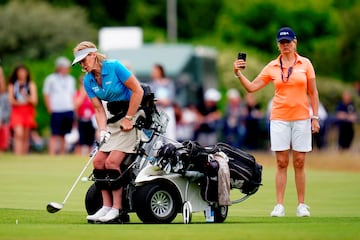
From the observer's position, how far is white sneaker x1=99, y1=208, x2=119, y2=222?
1498 centimetres

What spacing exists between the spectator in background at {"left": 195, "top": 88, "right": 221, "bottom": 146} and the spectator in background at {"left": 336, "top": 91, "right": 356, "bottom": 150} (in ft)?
11.6

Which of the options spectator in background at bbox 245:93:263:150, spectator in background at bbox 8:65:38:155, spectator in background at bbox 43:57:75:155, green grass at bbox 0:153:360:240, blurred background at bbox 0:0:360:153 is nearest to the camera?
green grass at bbox 0:153:360:240

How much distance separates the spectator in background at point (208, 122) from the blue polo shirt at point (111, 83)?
22.8m

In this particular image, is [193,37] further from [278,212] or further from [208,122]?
[278,212]

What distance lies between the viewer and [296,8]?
6525 centimetres

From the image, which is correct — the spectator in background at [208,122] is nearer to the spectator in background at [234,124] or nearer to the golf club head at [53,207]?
the spectator in background at [234,124]

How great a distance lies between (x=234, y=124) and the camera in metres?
38.5

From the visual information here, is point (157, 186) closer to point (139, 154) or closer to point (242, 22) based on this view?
point (139, 154)

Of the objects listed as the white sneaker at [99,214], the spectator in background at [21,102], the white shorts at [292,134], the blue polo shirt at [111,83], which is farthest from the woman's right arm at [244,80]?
the spectator in background at [21,102]

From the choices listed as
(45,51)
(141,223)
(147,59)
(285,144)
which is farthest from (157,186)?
(45,51)

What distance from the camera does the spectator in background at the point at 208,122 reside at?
3828cm

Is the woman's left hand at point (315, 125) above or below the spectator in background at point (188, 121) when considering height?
below

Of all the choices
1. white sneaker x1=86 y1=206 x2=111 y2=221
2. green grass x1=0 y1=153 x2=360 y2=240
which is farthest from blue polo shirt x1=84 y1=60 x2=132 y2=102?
green grass x1=0 y1=153 x2=360 y2=240

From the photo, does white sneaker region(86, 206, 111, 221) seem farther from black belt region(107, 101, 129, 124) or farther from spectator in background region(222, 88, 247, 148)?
spectator in background region(222, 88, 247, 148)
